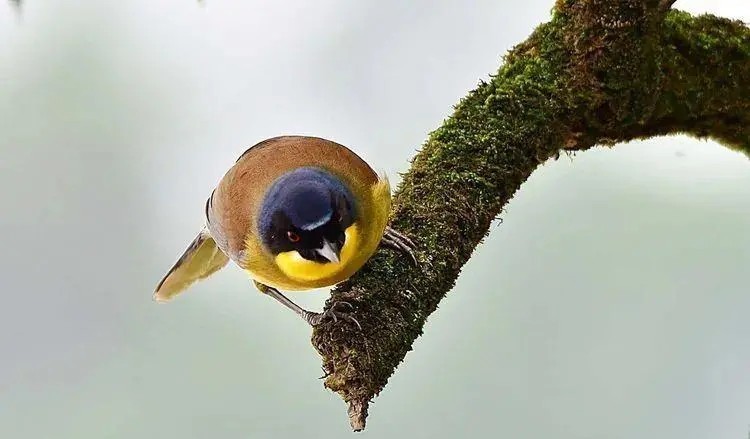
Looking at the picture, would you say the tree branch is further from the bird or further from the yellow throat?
the yellow throat

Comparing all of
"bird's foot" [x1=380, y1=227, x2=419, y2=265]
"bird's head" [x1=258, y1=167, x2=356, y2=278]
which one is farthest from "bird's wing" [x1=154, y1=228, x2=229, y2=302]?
"bird's foot" [x1=380, y1=227, x2=419, y2=265]

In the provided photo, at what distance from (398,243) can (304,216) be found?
1.17ft

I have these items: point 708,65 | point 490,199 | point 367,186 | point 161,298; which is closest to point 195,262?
point 161,298

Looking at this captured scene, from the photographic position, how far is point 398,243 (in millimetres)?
2266

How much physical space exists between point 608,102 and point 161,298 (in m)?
1.74

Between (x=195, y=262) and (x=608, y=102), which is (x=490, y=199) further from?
(x=195, y=262)

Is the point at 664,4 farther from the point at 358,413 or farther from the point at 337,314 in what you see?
the point at 358,413

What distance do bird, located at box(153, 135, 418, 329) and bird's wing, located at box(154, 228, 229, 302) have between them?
37cm

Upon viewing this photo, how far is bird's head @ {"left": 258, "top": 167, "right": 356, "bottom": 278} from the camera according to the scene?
2027mm

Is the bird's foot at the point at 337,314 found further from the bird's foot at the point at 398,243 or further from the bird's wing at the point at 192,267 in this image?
the bird's wing at the point at 192,267

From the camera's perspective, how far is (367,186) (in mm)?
2262

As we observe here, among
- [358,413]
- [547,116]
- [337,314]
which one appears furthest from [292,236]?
[547,116]

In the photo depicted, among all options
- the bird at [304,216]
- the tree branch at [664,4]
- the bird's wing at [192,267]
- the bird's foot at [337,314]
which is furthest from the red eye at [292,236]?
the tree branch at [664,4]

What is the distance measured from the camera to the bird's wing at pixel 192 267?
2914 mm
